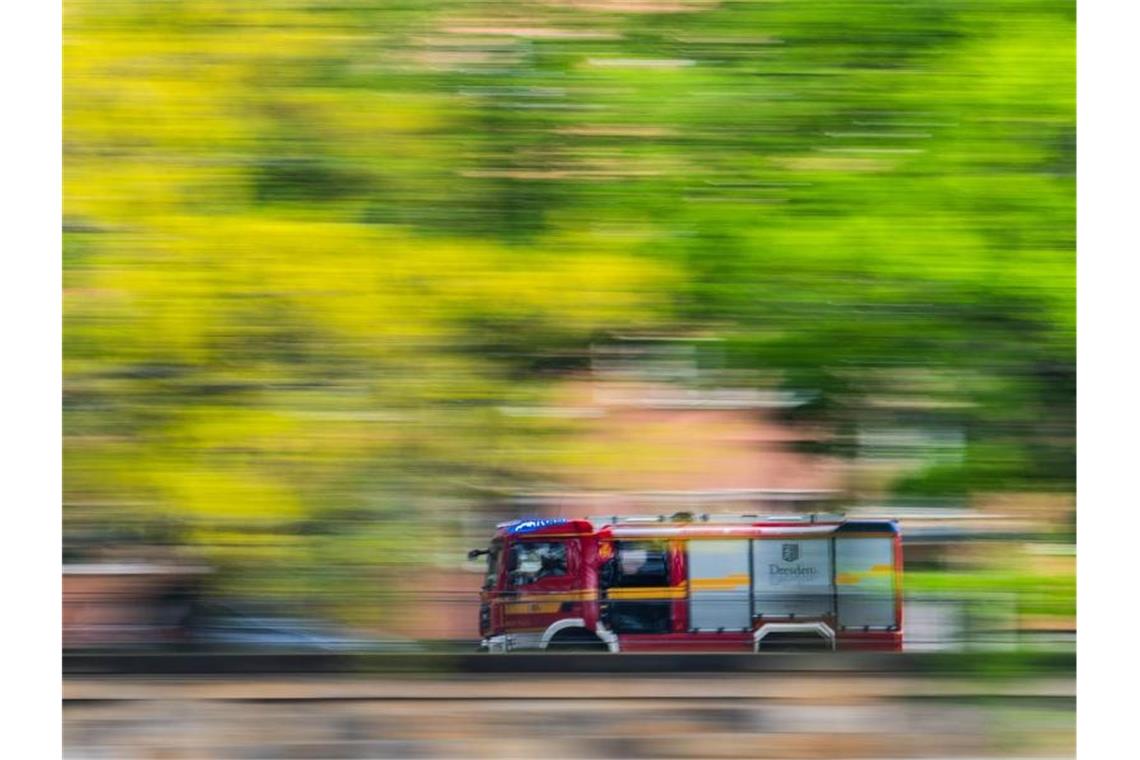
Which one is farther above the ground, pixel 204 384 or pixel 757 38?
pixel 757 38

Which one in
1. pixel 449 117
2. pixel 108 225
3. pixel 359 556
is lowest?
pixel 359 556

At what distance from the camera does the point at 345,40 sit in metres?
3.58

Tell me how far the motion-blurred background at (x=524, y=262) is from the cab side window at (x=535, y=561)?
4.10 ft

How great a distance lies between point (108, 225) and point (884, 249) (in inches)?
95.9

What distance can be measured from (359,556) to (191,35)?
5.70ft

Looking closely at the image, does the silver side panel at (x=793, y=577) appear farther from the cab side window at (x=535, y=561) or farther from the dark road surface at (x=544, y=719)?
the cab side window at (x=535, y=561)

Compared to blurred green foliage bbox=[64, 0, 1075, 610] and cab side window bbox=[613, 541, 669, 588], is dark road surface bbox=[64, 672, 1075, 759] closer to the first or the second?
blurred green foliage bbox=[64, 0, 1075, 610]

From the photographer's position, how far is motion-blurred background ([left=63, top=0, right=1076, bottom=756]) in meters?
3.52

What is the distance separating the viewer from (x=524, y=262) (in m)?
3.56

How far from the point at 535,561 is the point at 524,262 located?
190 centimetres

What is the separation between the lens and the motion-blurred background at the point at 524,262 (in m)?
3.52

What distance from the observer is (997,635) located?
366 centimetres

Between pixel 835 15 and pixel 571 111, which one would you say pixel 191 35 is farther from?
pixel 835 15

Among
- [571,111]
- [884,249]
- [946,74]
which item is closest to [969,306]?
[884,249]
